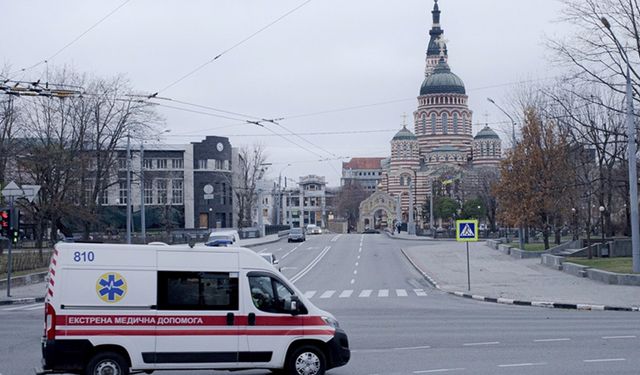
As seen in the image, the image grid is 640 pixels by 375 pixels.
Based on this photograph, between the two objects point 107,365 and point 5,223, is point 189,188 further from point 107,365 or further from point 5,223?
point 107,365

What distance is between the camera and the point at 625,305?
26.0m

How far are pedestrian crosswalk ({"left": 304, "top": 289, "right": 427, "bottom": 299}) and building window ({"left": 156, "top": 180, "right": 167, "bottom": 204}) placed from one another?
178 ft

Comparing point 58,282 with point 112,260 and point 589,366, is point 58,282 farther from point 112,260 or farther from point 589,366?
point 589,366

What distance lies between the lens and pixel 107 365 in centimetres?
1220

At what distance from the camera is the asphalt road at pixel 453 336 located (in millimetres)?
13859

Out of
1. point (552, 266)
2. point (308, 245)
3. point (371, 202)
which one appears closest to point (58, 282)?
point (552, 266)

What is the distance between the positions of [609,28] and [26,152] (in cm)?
3623

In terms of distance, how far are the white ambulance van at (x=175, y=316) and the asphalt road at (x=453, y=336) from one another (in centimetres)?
128

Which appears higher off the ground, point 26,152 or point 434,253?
point 26,152

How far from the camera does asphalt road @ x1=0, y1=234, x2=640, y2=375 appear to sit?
13.9 m

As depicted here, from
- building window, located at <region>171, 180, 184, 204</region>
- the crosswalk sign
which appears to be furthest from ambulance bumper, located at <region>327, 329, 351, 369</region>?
building window, located at <region>171, 180, 184, 204</region>

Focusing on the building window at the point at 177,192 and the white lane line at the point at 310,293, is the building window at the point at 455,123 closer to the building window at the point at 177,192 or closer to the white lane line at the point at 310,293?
the building window at the point at 177,192

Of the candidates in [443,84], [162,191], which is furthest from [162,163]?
[443,84]

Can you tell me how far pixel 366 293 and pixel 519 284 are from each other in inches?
292
